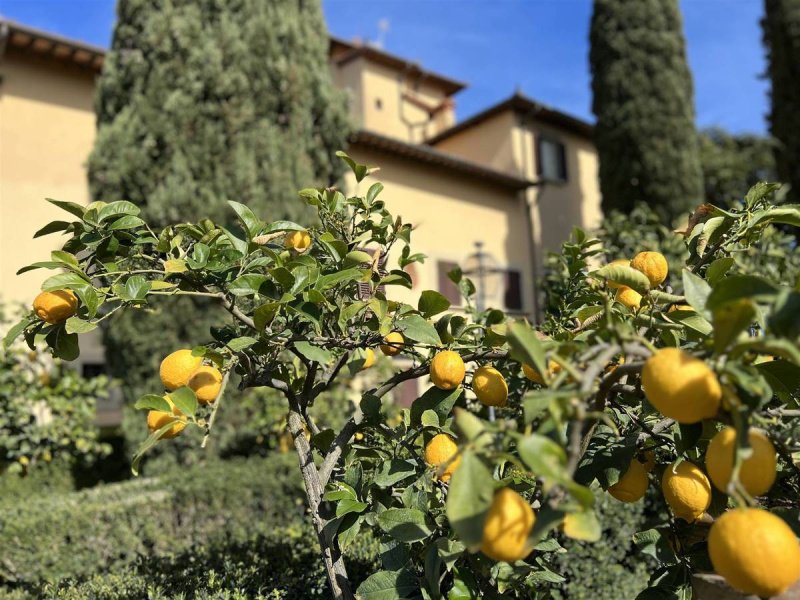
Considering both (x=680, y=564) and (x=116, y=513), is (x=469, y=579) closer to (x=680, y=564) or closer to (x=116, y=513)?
(x=680, y=564)

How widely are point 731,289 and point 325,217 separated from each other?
120 cm

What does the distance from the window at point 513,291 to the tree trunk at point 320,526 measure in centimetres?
1036

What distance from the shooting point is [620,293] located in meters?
1.54

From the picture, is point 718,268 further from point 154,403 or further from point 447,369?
point 154,403

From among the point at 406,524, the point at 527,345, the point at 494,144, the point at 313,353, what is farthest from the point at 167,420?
the point at 494,144

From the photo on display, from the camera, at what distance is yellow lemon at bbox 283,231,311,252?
1.72 m

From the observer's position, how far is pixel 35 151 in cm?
845

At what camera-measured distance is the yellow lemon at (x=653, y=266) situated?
57.9 inches

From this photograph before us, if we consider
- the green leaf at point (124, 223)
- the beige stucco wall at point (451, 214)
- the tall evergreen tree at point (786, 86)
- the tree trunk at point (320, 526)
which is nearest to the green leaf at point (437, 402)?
the tree trunk at point (320, 526)

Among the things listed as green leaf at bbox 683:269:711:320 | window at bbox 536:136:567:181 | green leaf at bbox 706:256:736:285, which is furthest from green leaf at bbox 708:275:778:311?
window at bbox 536:136:567:181

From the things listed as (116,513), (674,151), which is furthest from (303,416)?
(674,151)

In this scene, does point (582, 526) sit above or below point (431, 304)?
below

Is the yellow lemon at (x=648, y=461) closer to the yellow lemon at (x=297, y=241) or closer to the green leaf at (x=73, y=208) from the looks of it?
the yellow lemon at (x=297, y=241)

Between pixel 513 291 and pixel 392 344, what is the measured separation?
1066 cm
